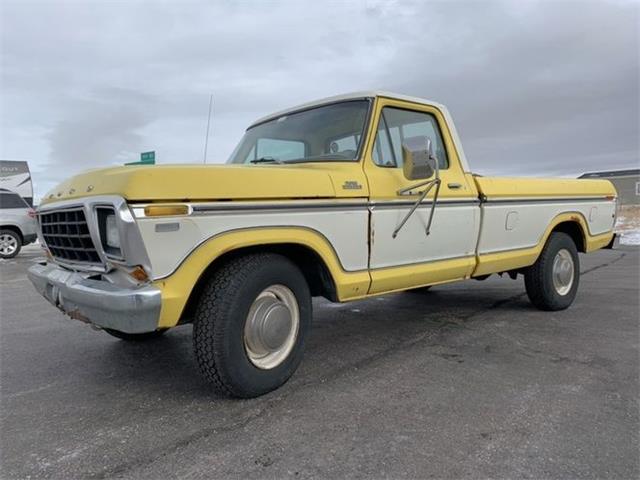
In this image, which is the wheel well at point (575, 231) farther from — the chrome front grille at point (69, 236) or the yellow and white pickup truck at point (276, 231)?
the chrome front grille at point (69, 236)

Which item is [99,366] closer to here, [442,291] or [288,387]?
[288,387]

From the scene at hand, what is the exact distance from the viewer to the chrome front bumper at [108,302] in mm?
2570

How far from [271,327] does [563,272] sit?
405 cm

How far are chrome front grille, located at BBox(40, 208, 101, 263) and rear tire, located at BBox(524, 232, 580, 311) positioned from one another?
4.51 m

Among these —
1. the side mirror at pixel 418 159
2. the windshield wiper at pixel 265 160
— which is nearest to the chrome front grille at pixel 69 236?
the windshield wiper at pixel 265 160

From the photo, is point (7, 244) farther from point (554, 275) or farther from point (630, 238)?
point (630, 238)

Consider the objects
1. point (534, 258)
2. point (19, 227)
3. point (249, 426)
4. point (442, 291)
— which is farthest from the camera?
point (19, 227)

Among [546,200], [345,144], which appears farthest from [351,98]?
[546,200]

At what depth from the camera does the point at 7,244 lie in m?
12.6

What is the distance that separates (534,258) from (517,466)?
11.4ft

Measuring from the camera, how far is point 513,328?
4.75 meters

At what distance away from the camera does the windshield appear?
12.5 ft

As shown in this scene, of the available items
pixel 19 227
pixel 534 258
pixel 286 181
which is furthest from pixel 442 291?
pixel 19 227

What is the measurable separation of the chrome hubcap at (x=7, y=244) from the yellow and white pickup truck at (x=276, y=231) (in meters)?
10.5
